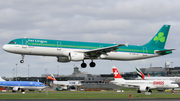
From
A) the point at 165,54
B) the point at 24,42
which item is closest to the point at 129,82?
the point at 165,54

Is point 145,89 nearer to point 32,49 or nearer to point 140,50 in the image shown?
point 140,50

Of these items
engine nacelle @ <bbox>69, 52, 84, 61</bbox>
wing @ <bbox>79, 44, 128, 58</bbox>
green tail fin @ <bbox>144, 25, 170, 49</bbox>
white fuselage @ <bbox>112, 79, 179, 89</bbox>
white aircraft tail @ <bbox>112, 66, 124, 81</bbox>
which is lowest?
white fuselage @ <bbox>112, 79, 179, 89</bbox>

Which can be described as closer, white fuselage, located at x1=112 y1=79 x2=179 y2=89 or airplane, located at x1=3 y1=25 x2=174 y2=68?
airplane, located at x1=3 y1=25 x2=174 y2=68

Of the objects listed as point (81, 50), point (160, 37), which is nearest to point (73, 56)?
point (81, 50)

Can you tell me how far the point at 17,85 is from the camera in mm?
97000

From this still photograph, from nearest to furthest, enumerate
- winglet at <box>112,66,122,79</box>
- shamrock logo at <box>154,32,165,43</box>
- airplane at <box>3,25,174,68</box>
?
airplane at <box>3,25,174,68</box>, shamrock logo at <box>154,32,165,43</box>, winglet at <box>112,66,122,79</box>

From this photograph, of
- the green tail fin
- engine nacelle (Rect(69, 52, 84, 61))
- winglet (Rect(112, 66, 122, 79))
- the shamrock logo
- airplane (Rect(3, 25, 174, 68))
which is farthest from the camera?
winglet (Rect(112, 66, 122, 79))

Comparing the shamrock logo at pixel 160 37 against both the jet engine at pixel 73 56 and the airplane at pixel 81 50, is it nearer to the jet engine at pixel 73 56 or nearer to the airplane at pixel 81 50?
the airplane at pixel 81 50

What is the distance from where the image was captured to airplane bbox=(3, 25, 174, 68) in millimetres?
51500

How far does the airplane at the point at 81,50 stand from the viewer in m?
51.5

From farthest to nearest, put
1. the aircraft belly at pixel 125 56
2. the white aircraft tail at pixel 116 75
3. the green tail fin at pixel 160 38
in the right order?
the white aircraft tail at pixel 116 75
the green tail fin at pixel 160 38
the aircraft belly at pixel 125 56

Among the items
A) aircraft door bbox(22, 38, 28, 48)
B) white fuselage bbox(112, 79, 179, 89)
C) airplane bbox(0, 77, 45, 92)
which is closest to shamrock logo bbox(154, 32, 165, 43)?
white fuselage bbox(112, 79, 179, 89)

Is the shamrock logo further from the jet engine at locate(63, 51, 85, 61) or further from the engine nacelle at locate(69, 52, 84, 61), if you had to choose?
the jet engine at locate(63, 51, 85, 61)

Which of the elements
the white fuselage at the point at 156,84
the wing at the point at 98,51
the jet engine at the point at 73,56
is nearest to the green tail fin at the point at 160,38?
the wing at the point at 98,51
